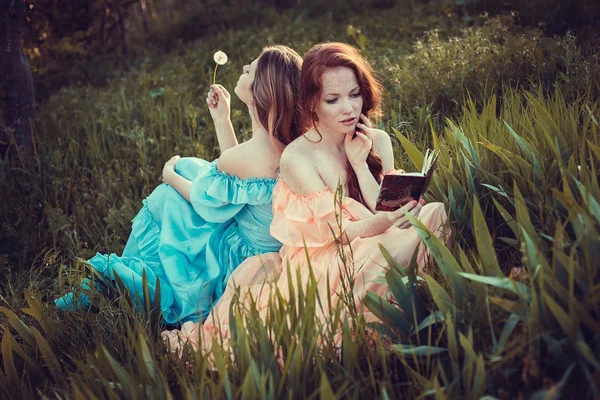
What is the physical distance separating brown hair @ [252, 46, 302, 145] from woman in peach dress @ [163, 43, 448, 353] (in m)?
0.20

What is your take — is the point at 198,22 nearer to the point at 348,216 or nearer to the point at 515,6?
the point at 515,6

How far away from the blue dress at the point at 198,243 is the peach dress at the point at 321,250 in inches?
5.8

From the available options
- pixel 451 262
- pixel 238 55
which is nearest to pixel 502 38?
pixel 238 55

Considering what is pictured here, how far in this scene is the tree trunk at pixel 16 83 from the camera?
463 centimetres

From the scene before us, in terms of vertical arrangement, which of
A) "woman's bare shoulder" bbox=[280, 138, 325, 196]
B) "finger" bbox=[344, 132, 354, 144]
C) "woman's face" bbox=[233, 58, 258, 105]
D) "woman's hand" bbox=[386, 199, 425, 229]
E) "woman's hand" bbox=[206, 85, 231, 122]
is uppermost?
"woman's face" bbox=[233, 58, 258, 105]

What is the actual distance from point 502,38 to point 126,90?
367 centimetres

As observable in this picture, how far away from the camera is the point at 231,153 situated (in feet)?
10.4

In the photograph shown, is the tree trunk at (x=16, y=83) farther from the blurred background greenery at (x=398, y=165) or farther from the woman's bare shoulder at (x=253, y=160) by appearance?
the woman's bare shoulder at (x=253, y=160)

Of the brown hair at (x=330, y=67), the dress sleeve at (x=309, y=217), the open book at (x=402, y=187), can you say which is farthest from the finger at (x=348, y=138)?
the open book at (x=402, y=187)

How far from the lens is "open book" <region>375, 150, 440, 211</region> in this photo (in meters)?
2.21

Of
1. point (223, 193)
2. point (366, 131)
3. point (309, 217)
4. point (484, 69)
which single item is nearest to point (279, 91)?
point (366, 131)

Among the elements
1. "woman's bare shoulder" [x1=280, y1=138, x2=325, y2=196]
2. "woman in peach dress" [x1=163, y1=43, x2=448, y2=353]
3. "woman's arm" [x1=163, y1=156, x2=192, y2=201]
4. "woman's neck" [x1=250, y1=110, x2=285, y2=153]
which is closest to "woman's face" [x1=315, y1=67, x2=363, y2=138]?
"woman in peach dress" [x1=163, y1=43, x2=448, y2=353]

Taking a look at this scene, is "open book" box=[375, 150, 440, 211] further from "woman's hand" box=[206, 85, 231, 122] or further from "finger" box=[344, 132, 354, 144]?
"woman's hand" box=[206, 85, 231, 122]

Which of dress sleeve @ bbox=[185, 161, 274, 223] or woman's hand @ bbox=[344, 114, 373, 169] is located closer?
woman's hand @ bbox=[344, 114, 373, 169]
